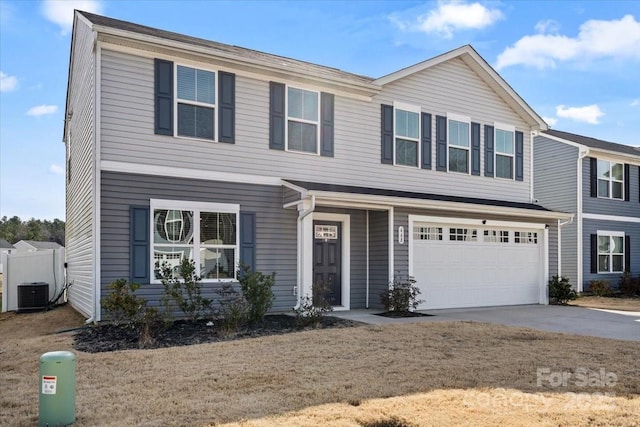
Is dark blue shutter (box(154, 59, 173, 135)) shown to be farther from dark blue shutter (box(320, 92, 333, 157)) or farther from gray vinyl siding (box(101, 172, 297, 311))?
dark blue shutter (box(320, 92, 333, 157))

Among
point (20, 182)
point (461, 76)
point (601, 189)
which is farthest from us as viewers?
point (20, 182)

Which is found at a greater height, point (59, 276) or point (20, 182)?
point (20, 182)

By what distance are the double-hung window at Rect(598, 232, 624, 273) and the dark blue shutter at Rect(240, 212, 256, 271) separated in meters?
14.6

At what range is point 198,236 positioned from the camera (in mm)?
10969

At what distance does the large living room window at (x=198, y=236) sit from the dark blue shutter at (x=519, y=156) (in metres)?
9.13

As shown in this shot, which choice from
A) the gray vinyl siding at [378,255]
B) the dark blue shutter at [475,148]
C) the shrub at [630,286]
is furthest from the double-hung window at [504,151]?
the shrub at [630,286]

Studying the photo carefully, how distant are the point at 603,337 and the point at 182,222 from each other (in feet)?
26.1

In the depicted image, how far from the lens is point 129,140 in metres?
10.4

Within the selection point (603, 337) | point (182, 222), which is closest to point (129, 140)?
point (182, 222)

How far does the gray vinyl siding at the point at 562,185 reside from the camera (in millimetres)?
19719

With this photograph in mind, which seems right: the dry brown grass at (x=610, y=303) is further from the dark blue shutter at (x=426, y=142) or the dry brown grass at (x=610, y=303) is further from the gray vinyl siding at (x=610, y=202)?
the dark blue shutter at (x=426, y=142)

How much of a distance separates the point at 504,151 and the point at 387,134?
4.42m

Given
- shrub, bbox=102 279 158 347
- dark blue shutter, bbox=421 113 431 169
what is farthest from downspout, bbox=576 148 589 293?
shrub, bbox=102 279 158 347

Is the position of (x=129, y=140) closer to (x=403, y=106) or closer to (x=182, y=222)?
(x=182, y=222)
